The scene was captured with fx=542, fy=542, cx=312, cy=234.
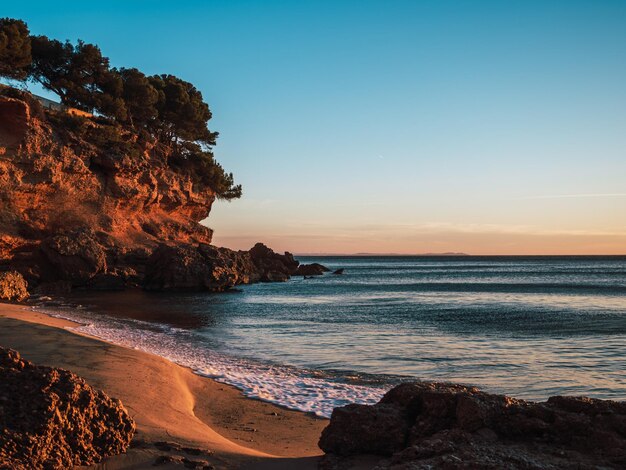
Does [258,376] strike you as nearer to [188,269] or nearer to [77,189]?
[188,269]

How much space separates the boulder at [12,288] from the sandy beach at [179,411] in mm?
15619

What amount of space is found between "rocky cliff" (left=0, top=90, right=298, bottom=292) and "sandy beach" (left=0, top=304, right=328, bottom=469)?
2471 centimetres

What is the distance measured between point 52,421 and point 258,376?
696 cm

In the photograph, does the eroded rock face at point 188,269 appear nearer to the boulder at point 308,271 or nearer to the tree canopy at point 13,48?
the tree canopy at point 13,48

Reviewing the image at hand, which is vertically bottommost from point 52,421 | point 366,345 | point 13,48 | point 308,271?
point 308,271

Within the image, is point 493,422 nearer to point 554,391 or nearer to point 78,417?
point 78,417

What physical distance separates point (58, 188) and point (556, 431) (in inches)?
1528

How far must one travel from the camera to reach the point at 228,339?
17.2 metres

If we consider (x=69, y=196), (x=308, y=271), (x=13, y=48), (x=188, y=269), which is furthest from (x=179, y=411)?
(x=308, y=271)

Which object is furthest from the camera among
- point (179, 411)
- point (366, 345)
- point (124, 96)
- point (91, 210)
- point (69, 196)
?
point (124, 96)

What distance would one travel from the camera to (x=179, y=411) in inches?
298

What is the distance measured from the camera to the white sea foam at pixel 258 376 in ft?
31.0

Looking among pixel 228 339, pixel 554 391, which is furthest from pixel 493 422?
pixel 228 339

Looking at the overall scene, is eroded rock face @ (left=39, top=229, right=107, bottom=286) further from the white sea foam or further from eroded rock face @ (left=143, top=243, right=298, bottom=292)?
the white sea foam
